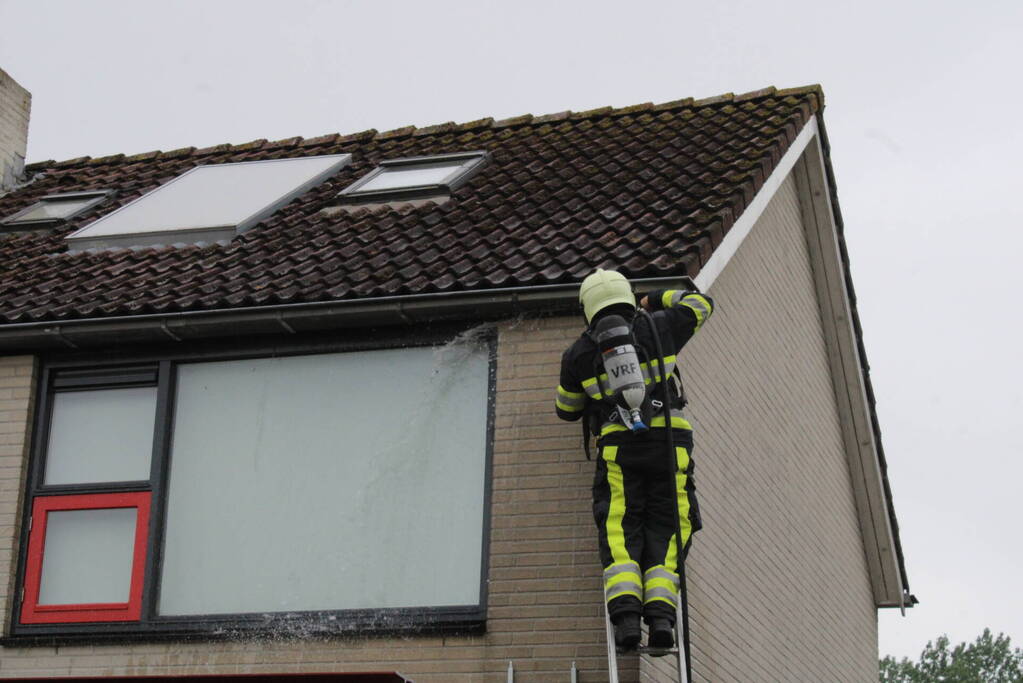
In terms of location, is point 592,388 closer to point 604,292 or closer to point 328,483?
point 604,292

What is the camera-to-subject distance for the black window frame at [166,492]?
9.09 metres

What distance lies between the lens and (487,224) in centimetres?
1076

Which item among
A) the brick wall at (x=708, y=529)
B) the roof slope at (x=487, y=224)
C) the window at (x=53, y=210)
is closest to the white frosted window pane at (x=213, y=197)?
the roof slope at (x=487, y=224)

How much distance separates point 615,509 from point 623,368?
27.9 inches

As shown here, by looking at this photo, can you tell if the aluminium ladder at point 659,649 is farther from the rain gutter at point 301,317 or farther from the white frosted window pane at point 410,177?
the white frosted window pane at point 410,177

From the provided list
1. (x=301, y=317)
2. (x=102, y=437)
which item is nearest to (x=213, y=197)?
(x=102, y=437)

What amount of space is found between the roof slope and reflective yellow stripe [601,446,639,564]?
130 cm

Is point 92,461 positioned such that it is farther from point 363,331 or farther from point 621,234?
point 621,234

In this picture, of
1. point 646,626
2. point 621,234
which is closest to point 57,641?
point 646,626

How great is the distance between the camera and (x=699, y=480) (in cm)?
985

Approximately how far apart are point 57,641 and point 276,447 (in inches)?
64.9

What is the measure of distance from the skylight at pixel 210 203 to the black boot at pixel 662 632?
468cm

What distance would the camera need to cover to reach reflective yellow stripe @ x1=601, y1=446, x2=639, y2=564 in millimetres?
8211

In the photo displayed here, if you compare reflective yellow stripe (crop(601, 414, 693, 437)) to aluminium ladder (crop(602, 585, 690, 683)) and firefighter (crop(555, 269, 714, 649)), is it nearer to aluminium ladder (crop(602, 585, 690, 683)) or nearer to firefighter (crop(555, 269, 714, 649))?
firefighter (crop(555, 269, 714, 649))
